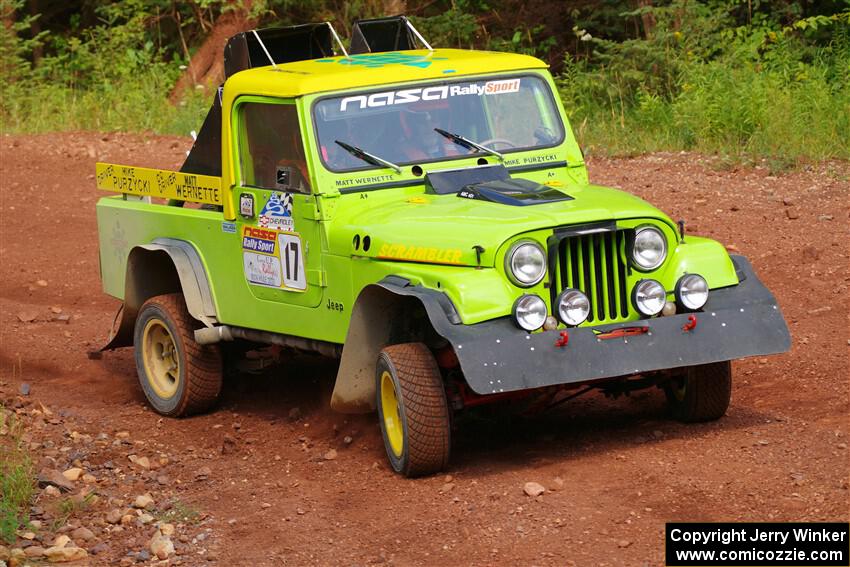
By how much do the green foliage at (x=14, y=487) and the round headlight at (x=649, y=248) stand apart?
290 cm

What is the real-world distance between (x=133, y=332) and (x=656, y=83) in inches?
304

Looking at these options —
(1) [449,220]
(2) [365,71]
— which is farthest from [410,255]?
(2) [365,71]

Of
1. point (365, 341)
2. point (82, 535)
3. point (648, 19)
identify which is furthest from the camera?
point (648, 19)

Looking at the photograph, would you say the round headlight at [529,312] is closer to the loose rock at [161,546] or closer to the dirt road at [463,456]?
the dirt road at [463,456]

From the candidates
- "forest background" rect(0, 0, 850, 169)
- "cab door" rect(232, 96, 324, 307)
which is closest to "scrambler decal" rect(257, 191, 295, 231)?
"cab door" rect(232, 96, 324, 307)

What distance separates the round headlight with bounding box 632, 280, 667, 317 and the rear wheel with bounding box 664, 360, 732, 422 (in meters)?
0.49

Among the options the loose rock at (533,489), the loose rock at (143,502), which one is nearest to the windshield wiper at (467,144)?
the loose rock at (533,489)

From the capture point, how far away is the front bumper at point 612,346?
597 cm

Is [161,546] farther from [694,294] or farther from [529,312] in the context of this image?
[694,294]

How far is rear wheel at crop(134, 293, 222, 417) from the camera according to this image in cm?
804

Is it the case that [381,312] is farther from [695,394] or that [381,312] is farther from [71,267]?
[71,267]

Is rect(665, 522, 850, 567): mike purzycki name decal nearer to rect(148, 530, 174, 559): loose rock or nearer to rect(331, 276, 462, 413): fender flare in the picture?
rect(331, 276, 462, 413): fender flare

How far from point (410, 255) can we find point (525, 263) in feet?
1.92

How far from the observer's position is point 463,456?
683cm
